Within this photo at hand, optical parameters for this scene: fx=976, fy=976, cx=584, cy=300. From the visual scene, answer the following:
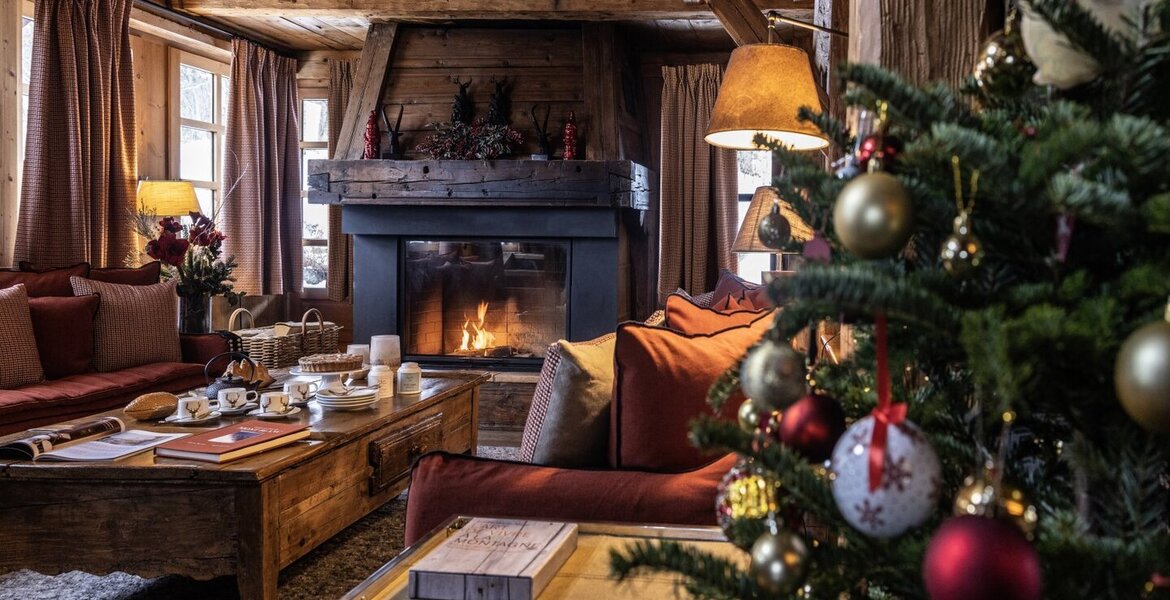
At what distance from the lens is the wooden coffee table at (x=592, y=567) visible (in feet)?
4.66

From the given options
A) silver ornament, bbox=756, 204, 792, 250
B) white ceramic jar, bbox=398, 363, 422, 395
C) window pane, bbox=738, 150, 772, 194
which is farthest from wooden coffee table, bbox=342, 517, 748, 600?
window pane, bbox=738, 150, 772, 194

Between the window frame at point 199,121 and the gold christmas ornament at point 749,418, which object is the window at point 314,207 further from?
the gold christmas ornament at point 749,418

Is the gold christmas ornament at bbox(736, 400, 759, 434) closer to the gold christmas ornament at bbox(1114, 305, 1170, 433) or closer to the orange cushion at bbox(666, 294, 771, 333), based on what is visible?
the gold christmas ornament at bbox(1114, 305, 1170, 433)

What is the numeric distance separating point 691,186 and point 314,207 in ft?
9.14

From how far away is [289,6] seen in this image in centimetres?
546

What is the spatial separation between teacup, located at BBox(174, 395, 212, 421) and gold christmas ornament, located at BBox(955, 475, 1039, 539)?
2585mm

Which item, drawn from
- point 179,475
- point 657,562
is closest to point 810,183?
point 657,562

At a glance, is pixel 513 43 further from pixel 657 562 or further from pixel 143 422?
pixel 657 562

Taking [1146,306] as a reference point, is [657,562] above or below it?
below

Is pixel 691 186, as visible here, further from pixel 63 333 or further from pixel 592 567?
pixel 592 567

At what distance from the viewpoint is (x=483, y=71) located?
5.74 meters

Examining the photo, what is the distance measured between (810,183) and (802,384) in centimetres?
15

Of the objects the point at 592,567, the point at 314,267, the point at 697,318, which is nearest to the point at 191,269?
the point at 314,267

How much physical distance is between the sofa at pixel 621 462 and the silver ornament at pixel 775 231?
2.53 feet
